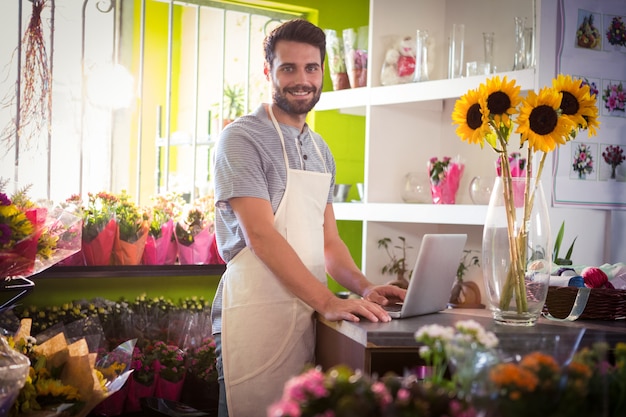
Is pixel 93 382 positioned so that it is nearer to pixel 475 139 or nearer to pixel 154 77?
pixel 475 139

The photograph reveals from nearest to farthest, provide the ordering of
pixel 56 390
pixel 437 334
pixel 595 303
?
pixel 437 334
pixel 56 390
pixel 595 303

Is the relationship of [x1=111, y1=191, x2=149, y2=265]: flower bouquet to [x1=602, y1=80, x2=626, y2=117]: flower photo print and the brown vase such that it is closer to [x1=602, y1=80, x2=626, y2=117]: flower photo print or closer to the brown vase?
the brown vase

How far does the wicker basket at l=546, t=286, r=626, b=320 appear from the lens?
2.32 metres

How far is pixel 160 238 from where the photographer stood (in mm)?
3928

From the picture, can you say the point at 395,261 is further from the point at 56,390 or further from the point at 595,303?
the point at 56,390

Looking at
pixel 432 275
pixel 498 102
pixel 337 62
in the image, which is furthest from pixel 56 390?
pixel 337 62

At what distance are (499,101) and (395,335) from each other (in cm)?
63

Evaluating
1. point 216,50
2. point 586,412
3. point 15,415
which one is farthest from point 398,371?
point 216,50

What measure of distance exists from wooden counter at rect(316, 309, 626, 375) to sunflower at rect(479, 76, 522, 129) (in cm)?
52

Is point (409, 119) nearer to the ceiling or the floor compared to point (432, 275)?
nearer to the ceiling

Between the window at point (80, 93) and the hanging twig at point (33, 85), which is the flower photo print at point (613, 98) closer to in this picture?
the window at point (80, 93)

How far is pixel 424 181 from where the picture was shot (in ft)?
13.7

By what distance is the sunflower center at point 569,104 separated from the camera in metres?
2.10

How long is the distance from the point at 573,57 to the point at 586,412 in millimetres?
2876
